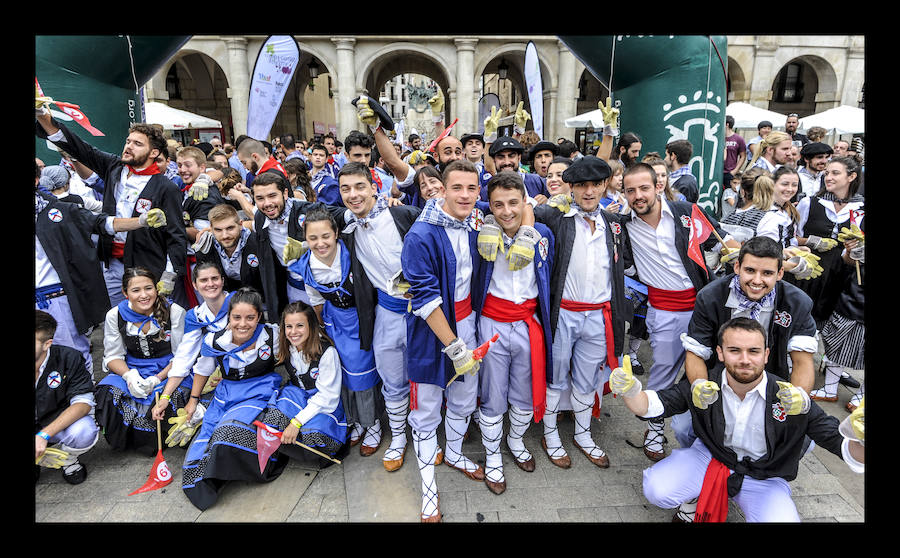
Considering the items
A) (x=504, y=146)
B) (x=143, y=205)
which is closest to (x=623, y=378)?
(x=504, y=146)

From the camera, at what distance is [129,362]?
3.57 m

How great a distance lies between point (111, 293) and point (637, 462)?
504 centimetres

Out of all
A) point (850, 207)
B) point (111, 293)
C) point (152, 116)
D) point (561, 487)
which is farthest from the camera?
point (152, 116)

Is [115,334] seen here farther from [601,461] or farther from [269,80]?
[269,80]

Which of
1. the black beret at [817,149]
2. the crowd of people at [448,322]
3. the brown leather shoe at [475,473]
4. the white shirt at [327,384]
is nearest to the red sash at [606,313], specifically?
the crowd of people at [448,322]

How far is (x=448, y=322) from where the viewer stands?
2.71 metres

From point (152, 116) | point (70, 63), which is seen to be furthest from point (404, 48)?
point (70, 63)

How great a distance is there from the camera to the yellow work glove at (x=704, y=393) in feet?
7.92

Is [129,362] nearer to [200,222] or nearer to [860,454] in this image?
[200,222]

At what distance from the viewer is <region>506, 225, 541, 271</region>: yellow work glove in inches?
103

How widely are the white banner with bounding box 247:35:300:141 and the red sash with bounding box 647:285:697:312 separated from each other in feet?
21.1

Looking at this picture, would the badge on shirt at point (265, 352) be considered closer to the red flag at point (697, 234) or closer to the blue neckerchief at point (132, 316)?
the blue neckerchief at point (132, 316)

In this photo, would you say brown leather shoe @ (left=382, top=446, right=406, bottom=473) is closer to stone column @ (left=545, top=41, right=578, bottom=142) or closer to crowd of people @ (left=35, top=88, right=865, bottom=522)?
crowd of people @ (left=35, top=88, right=865, bottom=522)

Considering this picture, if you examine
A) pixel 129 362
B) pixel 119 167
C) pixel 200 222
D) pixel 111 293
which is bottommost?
pixel 129 362
